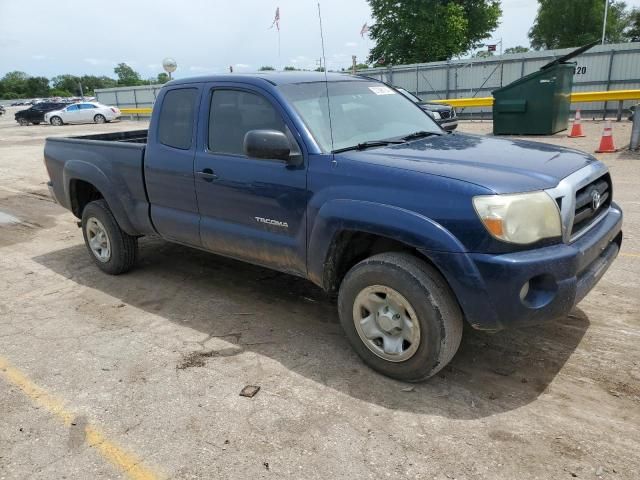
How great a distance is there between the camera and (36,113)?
34188 mm

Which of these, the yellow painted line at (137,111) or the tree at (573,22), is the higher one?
the tree at (573,22)

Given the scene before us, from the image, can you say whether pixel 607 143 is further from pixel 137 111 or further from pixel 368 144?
pixel 137 111

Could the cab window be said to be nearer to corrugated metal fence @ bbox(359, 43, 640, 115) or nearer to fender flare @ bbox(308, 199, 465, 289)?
fender flare @ bbox(308, 199, 465, 289)

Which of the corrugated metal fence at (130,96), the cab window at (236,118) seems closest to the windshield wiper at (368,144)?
the cab window at (236,118)

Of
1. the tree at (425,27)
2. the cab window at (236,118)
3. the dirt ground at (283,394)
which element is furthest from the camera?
the tree at (425,27)

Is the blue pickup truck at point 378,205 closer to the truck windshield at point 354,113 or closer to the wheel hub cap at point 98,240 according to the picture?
the truck windshield at point 354,113

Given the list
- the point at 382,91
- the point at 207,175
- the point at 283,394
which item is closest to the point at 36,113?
the point at 207,175

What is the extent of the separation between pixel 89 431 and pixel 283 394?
3.61 ft

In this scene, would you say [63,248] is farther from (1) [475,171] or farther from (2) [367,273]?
(1) [475,171]

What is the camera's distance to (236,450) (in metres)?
2.73

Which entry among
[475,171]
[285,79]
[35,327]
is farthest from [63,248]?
[475,171]

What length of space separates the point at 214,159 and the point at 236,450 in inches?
86.1

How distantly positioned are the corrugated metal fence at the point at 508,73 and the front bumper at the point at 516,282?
Answer: 19.2 m

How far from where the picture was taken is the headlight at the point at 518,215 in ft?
8.98
